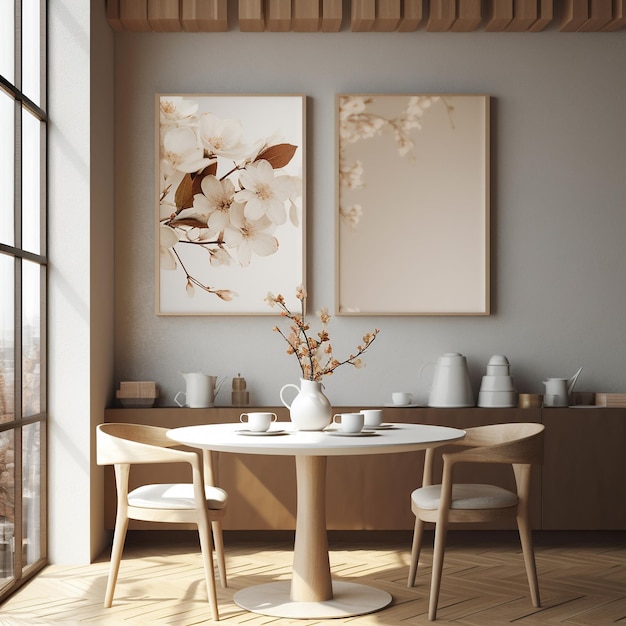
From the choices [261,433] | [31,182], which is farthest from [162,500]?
[31,182]

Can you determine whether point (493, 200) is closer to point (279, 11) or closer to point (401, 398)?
point (401, 398)

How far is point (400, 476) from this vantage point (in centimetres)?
479

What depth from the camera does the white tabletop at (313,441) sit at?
3.25 meters

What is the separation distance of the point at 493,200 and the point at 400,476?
5.68ft

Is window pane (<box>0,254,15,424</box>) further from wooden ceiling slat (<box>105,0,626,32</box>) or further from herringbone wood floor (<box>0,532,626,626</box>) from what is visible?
A: wooden ceiling slat (<box>105,0,626,32</box>)

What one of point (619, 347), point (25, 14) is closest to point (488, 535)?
point (619, 347)

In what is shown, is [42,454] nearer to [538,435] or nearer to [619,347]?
[538,435]

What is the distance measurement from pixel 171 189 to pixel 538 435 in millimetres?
2587

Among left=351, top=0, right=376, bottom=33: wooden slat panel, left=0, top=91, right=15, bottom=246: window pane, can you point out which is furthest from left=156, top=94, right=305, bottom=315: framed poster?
left=0, top=91, right=15, bottom=246: window pane

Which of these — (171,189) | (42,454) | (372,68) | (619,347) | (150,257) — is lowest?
(42,454)

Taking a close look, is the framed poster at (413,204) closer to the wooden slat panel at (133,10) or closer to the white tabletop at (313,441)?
the wooden slat panel at (133,10)

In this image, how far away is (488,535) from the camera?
507 cm

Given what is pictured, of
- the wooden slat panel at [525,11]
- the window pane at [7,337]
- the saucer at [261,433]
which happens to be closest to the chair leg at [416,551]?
the saucer at [261,433]

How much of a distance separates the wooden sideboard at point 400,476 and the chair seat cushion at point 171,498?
3.00 feet
